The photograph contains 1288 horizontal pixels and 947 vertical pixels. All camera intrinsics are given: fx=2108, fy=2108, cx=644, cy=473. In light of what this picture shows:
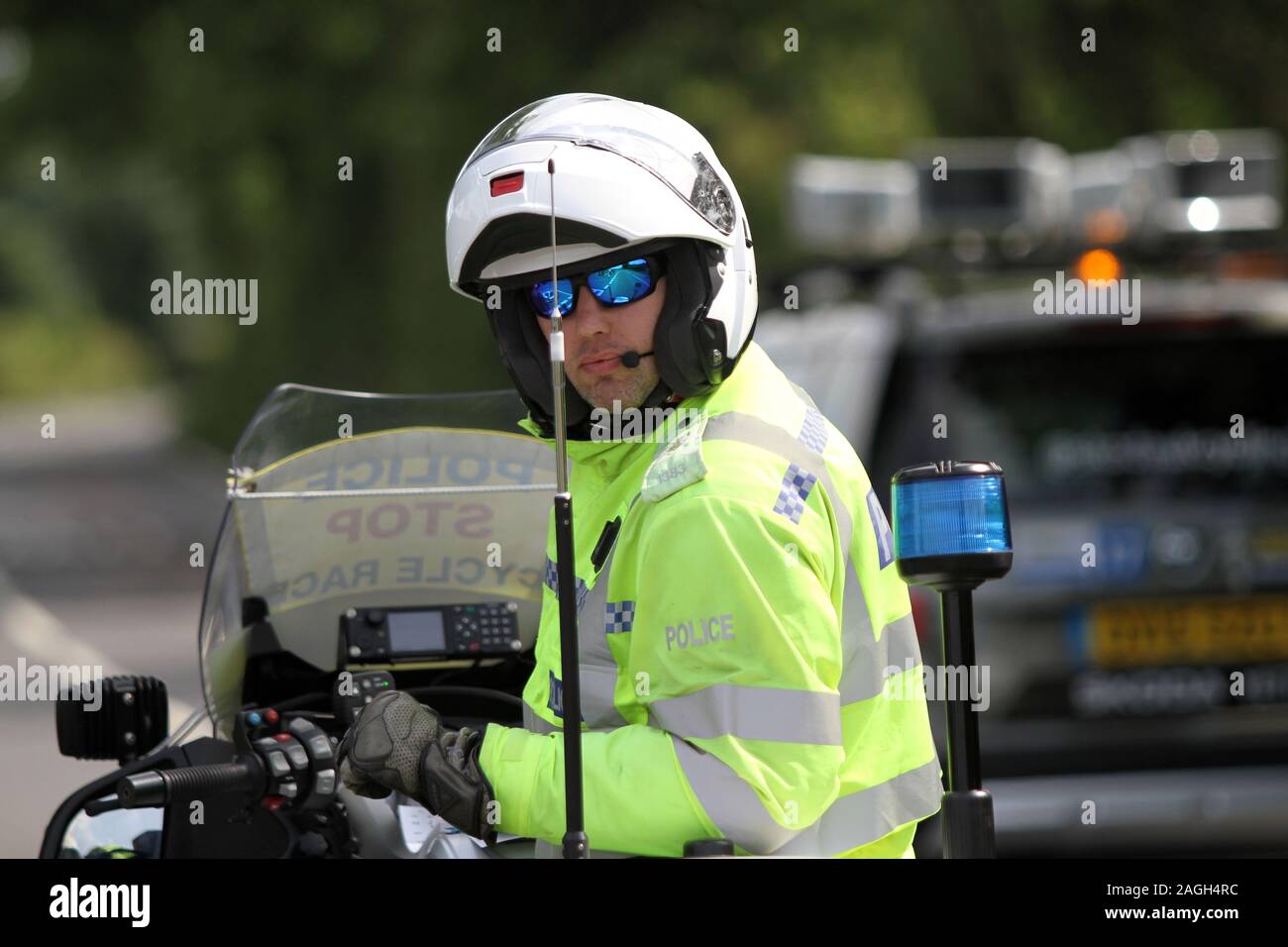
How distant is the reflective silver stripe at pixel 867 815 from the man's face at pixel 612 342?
2.27 ft

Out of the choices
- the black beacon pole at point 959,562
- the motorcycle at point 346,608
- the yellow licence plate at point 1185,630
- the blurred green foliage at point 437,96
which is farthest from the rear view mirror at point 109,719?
the blurred green foliage at point 437,96

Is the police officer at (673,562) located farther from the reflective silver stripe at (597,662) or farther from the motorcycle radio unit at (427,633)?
the motorcycle radio unit at (427,633)

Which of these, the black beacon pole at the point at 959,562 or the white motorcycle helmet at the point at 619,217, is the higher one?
the white motorcycle helmet at the point at 619,217

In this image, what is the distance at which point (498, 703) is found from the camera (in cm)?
369

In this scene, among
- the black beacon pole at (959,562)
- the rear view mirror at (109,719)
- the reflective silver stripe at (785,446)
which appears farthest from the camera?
the rear view mirror at (109,719)

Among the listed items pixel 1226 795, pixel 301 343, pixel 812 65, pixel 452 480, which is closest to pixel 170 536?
pixel 301 343

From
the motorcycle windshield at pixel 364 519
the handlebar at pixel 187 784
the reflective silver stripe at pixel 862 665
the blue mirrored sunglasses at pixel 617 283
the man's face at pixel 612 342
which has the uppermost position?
the blue mirrored sunglasses at pixel 617 283

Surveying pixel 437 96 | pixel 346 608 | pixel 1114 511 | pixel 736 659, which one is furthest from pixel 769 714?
pixel 437 96

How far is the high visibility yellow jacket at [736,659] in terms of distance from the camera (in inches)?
107

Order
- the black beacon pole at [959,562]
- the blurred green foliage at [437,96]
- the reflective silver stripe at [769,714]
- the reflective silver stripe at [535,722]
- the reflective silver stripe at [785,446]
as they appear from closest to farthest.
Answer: the black beacon pole at [959,562]
the reflective silver stripe at [769,714]
the reflective silver stripe at [785,446]
the reflective silver stripe at [535,722]
the blurred green foliage at [437,96]

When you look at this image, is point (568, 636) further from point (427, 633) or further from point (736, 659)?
point (427, 633)

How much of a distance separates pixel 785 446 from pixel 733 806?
54 cm

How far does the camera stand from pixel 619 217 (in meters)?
3.03

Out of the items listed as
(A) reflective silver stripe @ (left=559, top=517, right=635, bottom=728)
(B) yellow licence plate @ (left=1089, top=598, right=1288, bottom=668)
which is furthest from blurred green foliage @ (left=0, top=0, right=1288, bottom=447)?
(A) reflective silver stripe @ (left=559, top=517, right=635, bottom=728)
